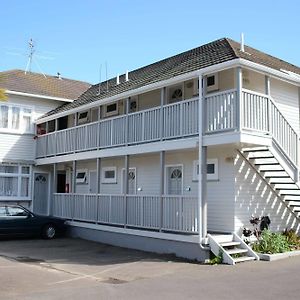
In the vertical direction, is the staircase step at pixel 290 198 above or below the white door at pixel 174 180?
below

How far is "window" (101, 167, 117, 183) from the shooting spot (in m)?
19.7

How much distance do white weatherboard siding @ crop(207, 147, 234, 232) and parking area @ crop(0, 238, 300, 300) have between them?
6.71 feet

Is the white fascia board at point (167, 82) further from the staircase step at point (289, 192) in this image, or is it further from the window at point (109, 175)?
the staircase step at point (289, 192)

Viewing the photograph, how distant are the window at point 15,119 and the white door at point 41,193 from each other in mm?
2351

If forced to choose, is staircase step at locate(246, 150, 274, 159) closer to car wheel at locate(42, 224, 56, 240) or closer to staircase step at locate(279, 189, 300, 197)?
staircase step at locate(279, 189, 300, 197)

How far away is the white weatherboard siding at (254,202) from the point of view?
47.7ft

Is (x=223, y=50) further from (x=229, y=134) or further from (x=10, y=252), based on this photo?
(x=10, y=252)

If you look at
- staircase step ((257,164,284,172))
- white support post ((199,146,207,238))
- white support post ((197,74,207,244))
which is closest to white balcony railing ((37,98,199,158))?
white support post ((197,74,207,244))

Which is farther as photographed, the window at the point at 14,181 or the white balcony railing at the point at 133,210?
the window at the point at 14,181

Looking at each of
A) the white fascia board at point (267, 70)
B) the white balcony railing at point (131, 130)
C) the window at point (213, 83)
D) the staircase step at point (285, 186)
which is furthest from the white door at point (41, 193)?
the white fascia board at point (267, 70)

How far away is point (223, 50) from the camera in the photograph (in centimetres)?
1606

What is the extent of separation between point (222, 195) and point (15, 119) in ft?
38.8

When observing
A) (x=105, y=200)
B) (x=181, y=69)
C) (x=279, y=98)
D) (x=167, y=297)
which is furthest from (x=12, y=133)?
(x=167, y=297)

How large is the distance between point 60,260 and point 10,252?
95.7 inches
